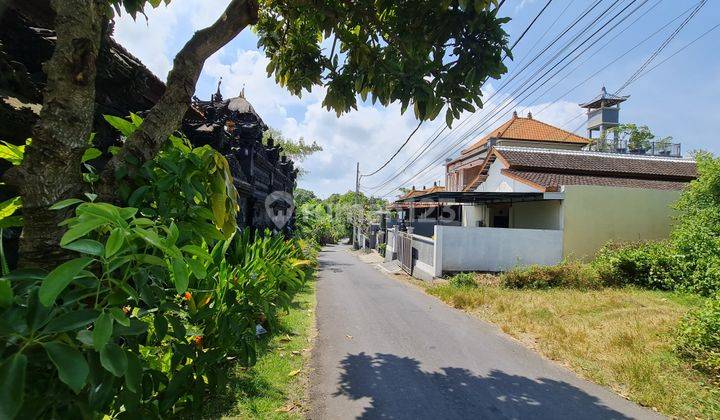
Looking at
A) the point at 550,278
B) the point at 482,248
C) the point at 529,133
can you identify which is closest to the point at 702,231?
the point at 550,278

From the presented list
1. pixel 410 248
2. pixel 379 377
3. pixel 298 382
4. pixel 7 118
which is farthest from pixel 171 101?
pixel 410 248

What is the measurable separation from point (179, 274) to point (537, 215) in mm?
16923

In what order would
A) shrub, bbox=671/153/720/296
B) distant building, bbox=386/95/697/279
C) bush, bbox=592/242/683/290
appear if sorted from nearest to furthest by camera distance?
shrub, bbox=671/153/720/296 → bush, bbox=592/242/683/290 → distant building, bbox=386/95/697/279

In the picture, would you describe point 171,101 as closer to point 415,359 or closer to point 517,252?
point 415,359

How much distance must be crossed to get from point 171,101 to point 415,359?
4.39m

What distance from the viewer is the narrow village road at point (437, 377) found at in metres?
3.69

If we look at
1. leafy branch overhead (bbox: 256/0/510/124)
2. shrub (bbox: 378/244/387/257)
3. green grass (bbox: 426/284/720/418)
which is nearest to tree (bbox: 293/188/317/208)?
shrub (bbox: 378/244/387/257)

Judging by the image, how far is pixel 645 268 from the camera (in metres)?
10.6

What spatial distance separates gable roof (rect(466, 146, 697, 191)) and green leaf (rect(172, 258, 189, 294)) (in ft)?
53.1

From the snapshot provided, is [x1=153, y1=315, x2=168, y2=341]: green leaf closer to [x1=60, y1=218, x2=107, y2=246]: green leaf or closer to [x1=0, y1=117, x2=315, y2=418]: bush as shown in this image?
[x1=0, y1=117, x2=315, y2=418]: bush

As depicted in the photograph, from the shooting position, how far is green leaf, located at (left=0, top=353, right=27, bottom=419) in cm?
86

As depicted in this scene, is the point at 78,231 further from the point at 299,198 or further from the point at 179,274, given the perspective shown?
the point at 299,198

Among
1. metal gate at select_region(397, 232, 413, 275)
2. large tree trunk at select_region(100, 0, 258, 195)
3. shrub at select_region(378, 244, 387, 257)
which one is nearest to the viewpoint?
large tree trunk at select_region(100, 0, 258, 195)

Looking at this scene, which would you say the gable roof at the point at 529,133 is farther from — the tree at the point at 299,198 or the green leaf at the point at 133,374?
the green leaf at the point at 133,374
